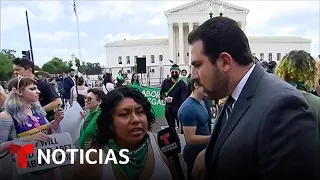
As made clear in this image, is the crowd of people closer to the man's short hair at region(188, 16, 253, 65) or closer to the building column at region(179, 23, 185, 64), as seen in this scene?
the man's short hair at region(188, 16, 253, 65)

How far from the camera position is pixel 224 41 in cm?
168

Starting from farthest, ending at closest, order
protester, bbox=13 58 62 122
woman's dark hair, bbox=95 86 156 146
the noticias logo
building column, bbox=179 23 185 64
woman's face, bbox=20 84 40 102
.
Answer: building column, bbox=179 23 185 64
protester, bbox=13 58 62 122
woman's face, bbox=20 84 40 102
the noticias logo
woman's dark hair, bbox=95 86 156 146

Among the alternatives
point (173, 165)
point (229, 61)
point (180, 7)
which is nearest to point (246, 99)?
point (229, 61)

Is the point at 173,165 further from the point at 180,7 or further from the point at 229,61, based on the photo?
the point at 180,7

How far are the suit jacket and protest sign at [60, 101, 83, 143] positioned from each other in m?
2.39

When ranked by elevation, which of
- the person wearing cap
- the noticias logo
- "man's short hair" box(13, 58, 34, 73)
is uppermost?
"man's short hair" box(13, 58, 34, 73)

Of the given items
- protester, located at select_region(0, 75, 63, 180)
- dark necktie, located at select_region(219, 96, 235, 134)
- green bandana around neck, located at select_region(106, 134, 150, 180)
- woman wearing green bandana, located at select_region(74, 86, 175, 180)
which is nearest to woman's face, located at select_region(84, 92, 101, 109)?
protester, located at select_region(0, 75, 63, 180)

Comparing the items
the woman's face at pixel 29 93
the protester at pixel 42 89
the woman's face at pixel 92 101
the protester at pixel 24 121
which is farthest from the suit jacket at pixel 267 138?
the protester at pixel 42 89

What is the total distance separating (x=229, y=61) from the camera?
170 cm

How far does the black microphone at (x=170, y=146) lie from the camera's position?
2268mm

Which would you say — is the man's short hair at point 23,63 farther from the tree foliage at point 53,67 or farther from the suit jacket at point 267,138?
the tree foliage at point 53,67

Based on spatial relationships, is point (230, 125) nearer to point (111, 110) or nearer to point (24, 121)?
point (111, 110)

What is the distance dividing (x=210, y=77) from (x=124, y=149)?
0.81 metres

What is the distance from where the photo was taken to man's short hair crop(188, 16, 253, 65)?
1.68m
